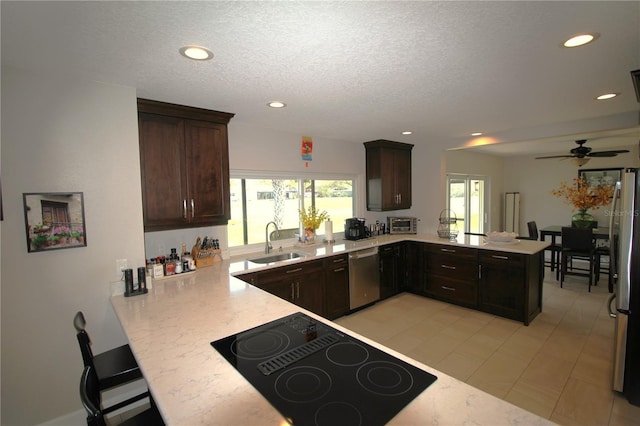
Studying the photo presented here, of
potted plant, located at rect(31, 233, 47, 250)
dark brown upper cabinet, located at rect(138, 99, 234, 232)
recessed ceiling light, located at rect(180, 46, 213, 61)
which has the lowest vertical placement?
potted plant, located at rect(31, 233, 47, 250)

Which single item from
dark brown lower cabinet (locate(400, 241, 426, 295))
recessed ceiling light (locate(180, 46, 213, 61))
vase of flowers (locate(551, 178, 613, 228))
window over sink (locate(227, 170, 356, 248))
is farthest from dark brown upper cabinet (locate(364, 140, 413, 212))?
recessed ceiling light (locate(180, 46, 213, 61))

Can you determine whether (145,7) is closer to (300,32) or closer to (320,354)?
(300,32)

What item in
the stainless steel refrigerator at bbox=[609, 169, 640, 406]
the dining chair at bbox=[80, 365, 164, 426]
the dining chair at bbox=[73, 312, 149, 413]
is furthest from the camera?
the stainless steel refrigerator at bbox=[609, 169, 640, 406]

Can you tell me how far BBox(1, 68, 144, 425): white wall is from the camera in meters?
1.89

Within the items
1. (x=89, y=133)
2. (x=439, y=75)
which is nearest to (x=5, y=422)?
(x=89, y=133)

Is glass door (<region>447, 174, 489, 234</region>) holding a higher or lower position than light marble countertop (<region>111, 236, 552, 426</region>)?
higher

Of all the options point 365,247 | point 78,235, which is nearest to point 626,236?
point 365,247

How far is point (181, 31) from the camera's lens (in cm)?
148

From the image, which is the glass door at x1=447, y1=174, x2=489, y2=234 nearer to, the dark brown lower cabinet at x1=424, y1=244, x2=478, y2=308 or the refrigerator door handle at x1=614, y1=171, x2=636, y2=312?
the dark brown lower cabinet at x1=424, y1=244, x2=478, y2=308

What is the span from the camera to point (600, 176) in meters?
6.38

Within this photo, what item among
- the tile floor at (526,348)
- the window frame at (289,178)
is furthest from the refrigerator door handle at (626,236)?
the window frame at (289,178)

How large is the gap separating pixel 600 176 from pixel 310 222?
6.59m

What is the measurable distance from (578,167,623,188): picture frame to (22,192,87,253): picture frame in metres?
8.63

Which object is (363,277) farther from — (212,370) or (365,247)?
(212,370)
